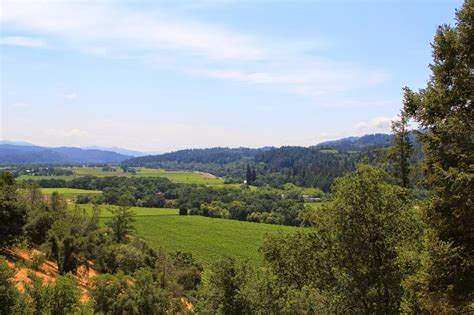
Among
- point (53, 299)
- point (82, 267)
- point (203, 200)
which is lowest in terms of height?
point (203, 200)

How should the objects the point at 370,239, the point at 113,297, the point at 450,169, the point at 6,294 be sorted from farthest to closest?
the point at 113,297
the point at 370,239
the point at 6,294
the point at 450,169

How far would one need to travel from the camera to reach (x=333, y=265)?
18.7m

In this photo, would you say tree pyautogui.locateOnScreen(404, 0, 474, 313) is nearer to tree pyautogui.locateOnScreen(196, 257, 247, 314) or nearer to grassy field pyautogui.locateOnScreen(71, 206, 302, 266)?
tree pyautogui.locateOnScreen(196, 257, 247, 314)

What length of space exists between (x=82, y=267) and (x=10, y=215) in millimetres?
12747

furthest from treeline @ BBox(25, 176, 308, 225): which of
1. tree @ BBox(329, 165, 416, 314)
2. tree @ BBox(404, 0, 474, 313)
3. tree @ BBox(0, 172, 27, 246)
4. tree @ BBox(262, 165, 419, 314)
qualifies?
tree @ BBox(404, 0, 474, 313)

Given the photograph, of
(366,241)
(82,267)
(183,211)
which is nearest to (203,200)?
(183,211)

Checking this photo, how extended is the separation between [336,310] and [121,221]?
46780 millimetres

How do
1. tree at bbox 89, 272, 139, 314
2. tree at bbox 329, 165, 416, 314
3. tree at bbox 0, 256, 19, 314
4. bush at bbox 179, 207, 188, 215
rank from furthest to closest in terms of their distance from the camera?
bush at bbox 179, 207, 188, 215 → tree at bbox 89, 272, 139, 314 → tree at bbox 0, 256, 19, 314 → tree at bbox 329, 165, 416, 314

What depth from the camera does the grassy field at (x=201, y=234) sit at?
75188 millimetres

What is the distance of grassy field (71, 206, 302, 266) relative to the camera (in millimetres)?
75188

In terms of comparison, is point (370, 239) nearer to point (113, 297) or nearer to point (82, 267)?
point (113, 297)

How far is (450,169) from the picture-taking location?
1141cm

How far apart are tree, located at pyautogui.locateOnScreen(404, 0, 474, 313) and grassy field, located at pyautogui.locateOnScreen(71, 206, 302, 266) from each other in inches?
2093

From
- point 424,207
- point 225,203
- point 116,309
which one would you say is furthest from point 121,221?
point 225,203
